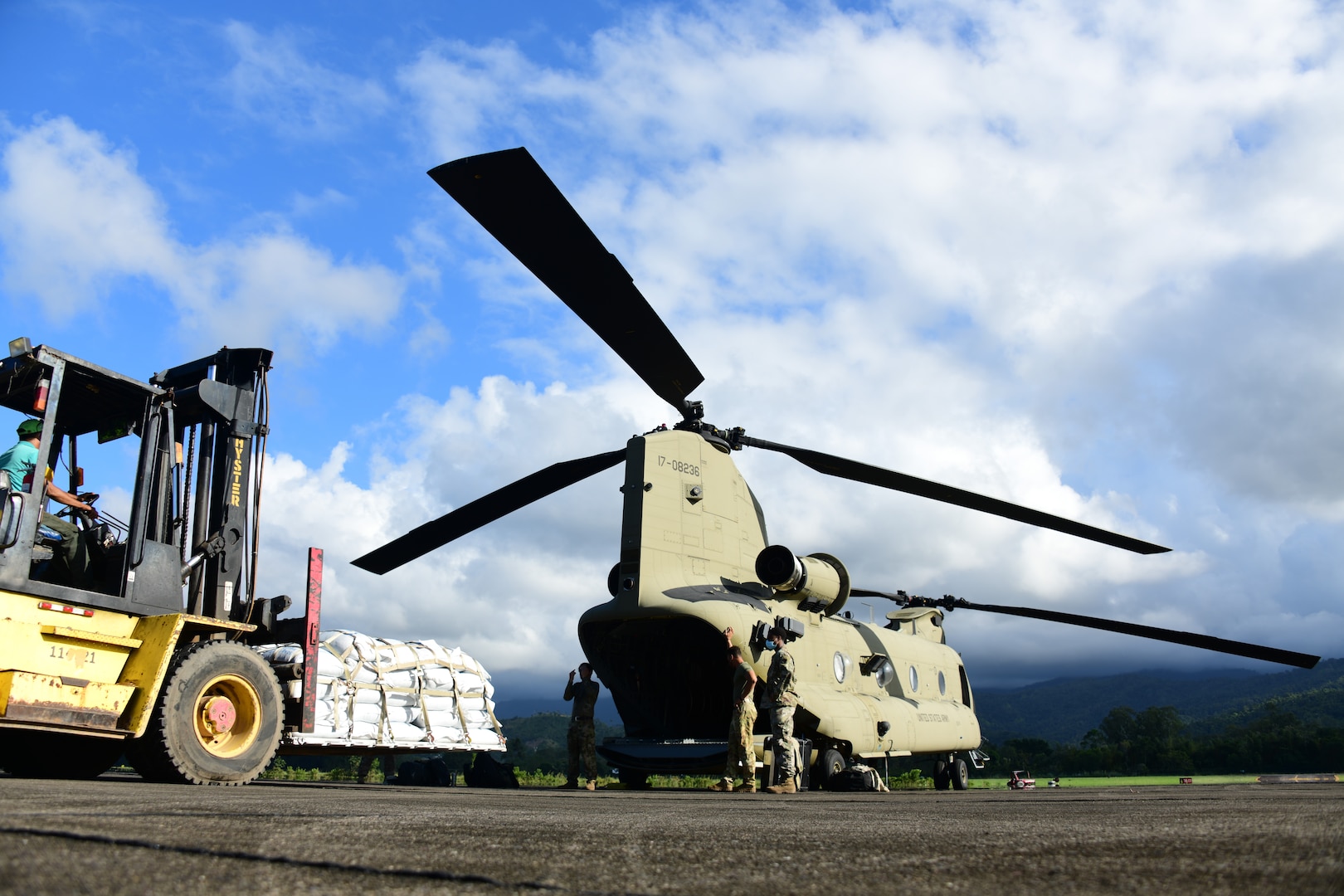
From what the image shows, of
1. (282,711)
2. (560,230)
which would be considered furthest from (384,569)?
(560,230)

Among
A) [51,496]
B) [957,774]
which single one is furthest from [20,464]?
[957,774]

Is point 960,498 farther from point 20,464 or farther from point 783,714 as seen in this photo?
point 20,464

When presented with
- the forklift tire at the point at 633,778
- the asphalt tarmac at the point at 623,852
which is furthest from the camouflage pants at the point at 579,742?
the asphalt tarmac at the point at 623,852

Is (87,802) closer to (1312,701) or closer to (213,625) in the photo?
(213,625)

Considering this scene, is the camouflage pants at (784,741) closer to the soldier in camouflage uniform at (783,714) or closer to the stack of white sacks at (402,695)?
the soldier in camouflage uniform at (783,714)

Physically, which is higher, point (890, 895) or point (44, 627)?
point (44, 627)

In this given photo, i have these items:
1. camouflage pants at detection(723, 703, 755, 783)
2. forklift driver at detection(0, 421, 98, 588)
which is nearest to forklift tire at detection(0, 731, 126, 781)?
forklift driver at detection(0, 421, 98, 588)

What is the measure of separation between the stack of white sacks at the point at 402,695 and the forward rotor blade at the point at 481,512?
6.04 ft

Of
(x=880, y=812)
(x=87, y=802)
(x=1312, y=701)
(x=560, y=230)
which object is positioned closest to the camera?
(x=87, y=802)

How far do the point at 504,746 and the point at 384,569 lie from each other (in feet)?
15.2

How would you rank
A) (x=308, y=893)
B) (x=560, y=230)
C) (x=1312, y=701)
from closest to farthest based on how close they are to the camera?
1. (x=308, y=893)
2. (x=560, y=230)
3. (x=1312, y=701)

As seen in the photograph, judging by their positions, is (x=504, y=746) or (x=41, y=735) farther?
(x=504, y=746)

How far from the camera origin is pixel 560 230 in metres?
6.78

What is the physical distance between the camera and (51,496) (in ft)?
22.1
